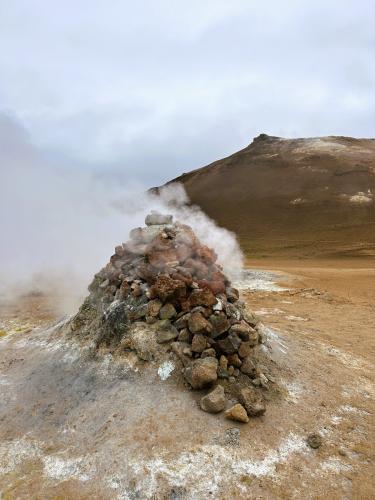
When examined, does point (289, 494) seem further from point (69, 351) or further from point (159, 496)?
point (69, 351)

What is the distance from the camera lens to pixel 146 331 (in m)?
4.83

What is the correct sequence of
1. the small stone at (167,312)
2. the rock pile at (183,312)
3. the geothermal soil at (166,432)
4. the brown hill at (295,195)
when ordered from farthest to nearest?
1. the brown hill at (295,195)
2. the small stone at (167,312)
3. the rock pile at (183,312)
4. the geothermal soil at (166,432)

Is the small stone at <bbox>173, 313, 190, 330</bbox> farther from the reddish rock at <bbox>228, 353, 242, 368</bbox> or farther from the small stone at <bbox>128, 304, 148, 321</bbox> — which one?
the reddish rock at <bbox>228, 353, 242, 368</bbox>

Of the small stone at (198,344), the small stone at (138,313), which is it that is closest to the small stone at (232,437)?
the small stone at (198,344)

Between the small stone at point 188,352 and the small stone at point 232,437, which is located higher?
the small stone at point 188,352

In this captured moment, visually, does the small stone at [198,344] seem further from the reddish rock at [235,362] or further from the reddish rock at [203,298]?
the reddish rock at [203,298]

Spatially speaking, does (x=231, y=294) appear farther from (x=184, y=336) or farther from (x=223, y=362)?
(x=223, y=362)

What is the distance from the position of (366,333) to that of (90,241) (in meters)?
7.68

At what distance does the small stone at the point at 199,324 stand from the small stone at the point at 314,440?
4.79 ft

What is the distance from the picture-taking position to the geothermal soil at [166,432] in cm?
331

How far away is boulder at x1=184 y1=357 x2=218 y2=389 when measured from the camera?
13.7 feet

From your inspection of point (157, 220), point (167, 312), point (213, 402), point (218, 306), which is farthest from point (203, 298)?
point (157, 220)

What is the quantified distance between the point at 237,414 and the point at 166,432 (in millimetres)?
706

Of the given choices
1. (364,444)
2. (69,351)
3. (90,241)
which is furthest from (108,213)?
(364,444)
